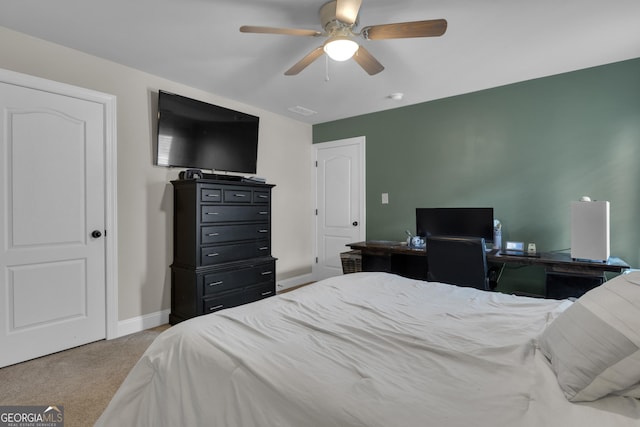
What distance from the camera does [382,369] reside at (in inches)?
38.2

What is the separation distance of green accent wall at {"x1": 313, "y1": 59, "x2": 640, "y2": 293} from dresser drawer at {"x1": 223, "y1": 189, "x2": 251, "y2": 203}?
1.84 meters

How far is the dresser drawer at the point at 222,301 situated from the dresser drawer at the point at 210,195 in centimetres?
97

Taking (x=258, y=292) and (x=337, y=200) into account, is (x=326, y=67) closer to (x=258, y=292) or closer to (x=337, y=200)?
(x=337, y=200)

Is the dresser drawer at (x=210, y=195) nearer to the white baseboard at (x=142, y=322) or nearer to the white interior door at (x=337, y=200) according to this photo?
the white baseboard at (x=142, y=322)

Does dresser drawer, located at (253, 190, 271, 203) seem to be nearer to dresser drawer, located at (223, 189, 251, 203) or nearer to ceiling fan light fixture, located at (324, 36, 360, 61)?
dresser drawer, located at (223, 189, 251, 203)

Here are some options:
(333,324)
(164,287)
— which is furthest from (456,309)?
(164,287)

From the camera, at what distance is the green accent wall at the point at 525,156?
9.34ft

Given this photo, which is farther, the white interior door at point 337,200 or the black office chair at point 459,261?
the white interior door at point 337,200

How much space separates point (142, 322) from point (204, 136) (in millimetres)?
2059

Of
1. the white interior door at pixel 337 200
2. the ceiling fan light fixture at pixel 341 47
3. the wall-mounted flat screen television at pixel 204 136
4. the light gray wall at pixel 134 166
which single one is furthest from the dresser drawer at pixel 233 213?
the ceiling fan light fixture at pixel 341 47

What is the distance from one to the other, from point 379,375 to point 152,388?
880 millimetres

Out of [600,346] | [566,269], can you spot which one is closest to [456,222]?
[566,269]

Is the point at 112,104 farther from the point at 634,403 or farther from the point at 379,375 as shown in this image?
the point at 634,403

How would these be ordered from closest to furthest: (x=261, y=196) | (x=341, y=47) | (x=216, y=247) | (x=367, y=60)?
1. (x=341, y=47)
2. (x=367, y=60)
3. (x=216, y=247)
4. (x=261, y=196)
